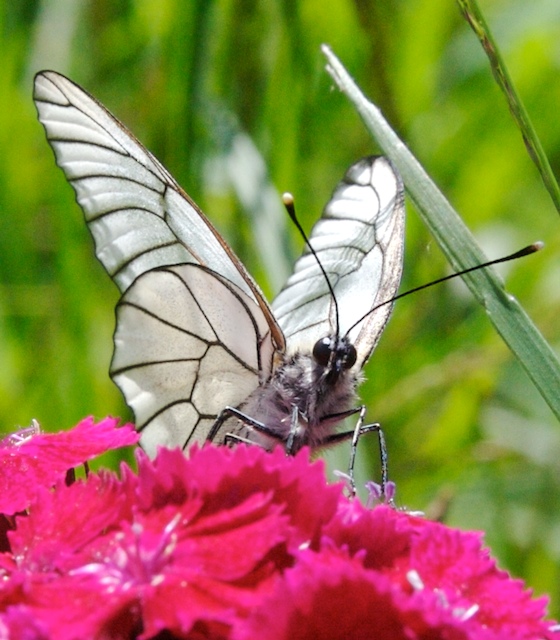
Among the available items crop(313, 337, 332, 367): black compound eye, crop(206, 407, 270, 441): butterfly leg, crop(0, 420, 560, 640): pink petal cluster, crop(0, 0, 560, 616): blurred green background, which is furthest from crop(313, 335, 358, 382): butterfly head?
crop(0, 420, 560, 640): pink petal cluster

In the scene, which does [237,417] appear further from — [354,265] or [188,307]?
[354,265]

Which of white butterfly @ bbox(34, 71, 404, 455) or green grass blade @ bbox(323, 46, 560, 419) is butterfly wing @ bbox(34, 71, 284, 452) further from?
green grass blade @ bbox(323, 46, 560, 419)

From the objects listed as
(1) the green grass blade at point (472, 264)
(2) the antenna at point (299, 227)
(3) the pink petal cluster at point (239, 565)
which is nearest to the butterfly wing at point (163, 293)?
(2) the antenna at point (299, 227)

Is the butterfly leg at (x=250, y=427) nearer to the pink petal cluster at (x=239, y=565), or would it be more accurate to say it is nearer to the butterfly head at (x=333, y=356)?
the butterfly head at (x=333, y=356)

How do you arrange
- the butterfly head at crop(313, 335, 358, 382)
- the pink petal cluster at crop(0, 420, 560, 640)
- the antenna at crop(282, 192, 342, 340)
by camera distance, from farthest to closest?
the butterfly head at crop(313, 335, 358, 382) → the antenna at crop(282, 192, 342, 340) → the pink petal cluster at crop(0, 420, 560, 640)

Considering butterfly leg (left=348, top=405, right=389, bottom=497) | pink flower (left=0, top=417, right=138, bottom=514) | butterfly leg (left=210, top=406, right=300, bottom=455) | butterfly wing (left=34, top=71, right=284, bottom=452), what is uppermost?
butterfly wing (left=34, top=71, right=284, bottom=452)

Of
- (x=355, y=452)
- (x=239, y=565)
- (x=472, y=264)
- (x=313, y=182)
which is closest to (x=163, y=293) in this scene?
(x=355, y=452)
